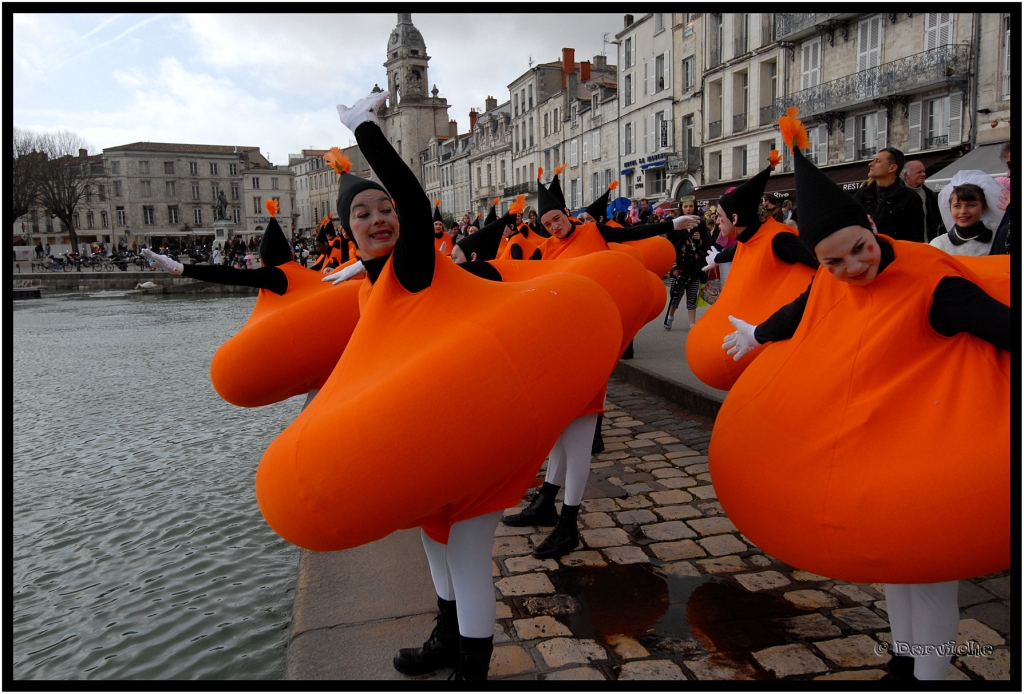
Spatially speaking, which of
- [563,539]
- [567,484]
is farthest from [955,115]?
[563,539]

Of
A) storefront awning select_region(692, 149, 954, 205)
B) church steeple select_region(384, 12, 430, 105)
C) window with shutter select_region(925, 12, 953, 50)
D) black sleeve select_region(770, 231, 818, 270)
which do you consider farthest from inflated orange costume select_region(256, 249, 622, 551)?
church steeple select_region(384, 12, 430, 105)

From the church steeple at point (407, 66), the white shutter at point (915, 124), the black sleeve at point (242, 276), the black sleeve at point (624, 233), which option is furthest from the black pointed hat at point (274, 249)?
the church steeple at point (407, 66)

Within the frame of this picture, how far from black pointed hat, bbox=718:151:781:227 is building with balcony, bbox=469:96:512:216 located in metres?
57.0

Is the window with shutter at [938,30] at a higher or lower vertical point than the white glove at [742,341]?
higher

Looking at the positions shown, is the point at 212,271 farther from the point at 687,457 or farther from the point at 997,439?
the point at 997,439

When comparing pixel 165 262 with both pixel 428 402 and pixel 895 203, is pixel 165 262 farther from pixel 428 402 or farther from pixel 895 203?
pixel 895 203

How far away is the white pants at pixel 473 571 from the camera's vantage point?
9.55 ft

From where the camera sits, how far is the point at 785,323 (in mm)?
3176

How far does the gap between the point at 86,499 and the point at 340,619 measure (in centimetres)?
379

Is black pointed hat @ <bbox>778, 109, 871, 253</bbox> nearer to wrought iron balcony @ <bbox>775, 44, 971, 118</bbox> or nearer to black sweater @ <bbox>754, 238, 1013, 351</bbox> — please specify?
black sweater @ <bbox>754, 238, 1013, 351</bbox>

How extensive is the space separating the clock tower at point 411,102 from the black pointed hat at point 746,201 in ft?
239

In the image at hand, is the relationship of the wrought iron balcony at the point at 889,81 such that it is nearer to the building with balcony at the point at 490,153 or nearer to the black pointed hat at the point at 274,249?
the black pointed hat at the point at 274,249

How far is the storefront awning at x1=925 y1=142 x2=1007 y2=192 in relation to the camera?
1859 cm

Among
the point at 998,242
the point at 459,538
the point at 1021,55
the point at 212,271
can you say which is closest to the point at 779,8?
the point at 1021,55
